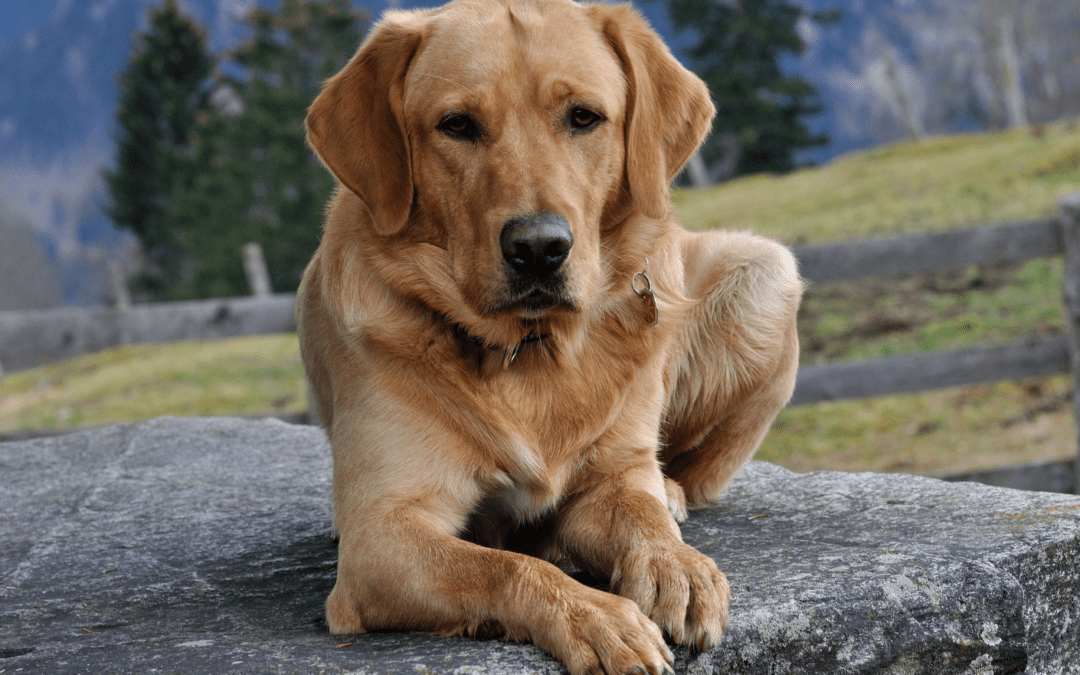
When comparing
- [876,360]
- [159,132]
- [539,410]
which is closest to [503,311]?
[539,410]

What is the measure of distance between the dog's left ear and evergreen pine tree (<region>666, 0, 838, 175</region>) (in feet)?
93.4

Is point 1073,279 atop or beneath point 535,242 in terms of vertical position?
beneath

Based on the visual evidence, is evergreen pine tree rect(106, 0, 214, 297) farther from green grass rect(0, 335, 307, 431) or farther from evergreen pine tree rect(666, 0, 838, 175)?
evergreen pine tree rect(666, 0, 838, 175)

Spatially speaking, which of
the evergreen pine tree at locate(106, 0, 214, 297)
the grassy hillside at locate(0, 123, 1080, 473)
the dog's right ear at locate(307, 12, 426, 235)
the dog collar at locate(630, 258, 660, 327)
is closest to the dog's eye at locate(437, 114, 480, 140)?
the dog's right ear at locate(307, 12, 426, 235)

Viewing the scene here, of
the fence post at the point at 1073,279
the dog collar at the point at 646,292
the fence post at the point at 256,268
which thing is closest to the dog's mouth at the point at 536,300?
the dog collar at the point at 646,292

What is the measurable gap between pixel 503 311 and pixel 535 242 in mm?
202

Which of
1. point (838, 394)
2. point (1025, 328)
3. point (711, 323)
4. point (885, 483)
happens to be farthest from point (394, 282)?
point (1025, 328)

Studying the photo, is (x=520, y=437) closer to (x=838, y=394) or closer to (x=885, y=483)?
(x=885, y=483)

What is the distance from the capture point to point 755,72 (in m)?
31.3

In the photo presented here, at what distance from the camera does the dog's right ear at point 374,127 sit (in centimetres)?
234

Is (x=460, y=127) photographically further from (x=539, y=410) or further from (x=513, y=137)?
(x=539, y=410)

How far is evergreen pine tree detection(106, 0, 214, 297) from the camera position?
1180 inches

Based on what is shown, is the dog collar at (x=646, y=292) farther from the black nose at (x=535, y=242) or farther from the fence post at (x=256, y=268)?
the fence post at (x=256, y=268)

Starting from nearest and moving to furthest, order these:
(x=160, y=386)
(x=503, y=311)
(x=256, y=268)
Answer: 1. (x=503, y=311)
2. (x=160, y=386)
3. (x=256, y=268)
